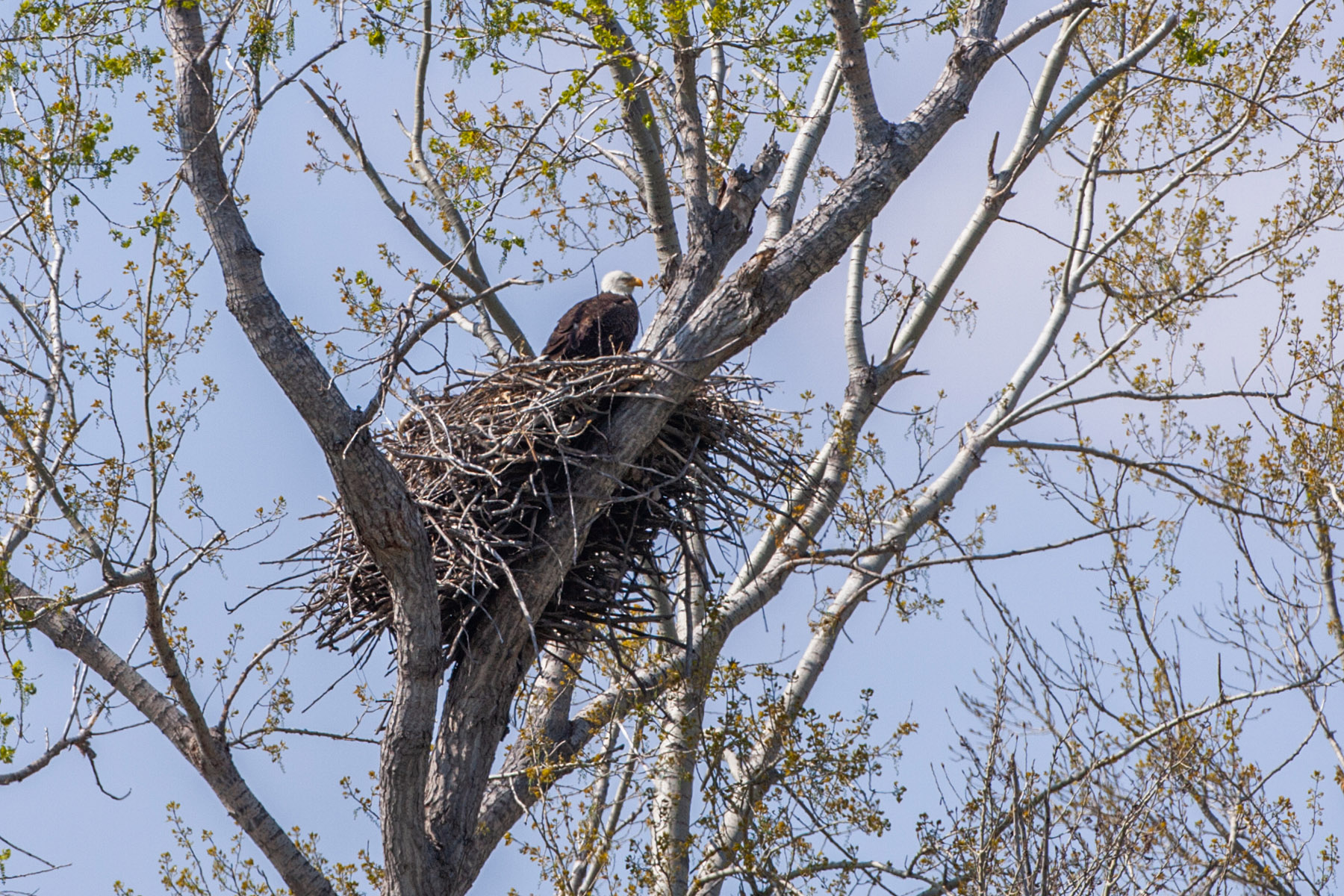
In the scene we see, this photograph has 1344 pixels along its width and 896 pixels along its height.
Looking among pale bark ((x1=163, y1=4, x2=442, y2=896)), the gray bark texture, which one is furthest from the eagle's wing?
pale bark ((x1=163, y1=4, x2=442, y2=896))

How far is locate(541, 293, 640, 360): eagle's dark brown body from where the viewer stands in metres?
6.60

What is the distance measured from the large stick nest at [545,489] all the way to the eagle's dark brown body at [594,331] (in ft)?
2.73

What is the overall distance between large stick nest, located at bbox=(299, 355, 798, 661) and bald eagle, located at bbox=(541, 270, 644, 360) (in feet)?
2.72

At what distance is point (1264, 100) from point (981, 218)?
2306 mm

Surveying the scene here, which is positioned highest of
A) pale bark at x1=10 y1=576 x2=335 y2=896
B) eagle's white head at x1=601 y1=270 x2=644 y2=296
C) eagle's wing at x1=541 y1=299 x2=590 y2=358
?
eagle's white head at x1=601 y1=270 x2=644 y2=296

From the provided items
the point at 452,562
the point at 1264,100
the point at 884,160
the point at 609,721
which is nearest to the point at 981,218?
the point at 1264,100

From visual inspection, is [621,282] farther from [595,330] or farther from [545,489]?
[545,489]

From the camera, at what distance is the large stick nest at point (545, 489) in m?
5.21

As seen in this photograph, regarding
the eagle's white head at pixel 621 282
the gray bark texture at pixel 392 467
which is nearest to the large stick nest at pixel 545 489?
the gray bark texture at pixel 392 467

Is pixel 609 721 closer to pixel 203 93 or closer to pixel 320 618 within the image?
pixel 320 618

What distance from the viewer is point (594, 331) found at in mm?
6621

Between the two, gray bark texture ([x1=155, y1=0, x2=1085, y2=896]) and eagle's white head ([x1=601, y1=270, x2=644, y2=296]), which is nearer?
gray bark texture ([x1=155, y1=0, x2=1085, y2=896])

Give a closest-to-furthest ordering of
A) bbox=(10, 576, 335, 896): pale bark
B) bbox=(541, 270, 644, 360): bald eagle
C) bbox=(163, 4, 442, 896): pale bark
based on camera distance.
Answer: bbox=(163, 4, 442, 896): pale bark < bbox=(10, 576, 335, 896): pale bark < bbox=(541, 270, 644, 360): bald eagle

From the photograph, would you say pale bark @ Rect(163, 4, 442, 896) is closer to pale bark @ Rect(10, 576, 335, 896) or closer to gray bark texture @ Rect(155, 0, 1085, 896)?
gray bark texture @ Rect(155, 0, 1085, 896)
